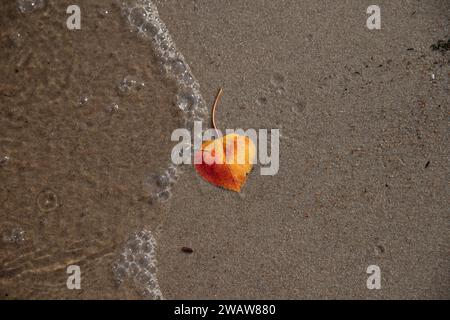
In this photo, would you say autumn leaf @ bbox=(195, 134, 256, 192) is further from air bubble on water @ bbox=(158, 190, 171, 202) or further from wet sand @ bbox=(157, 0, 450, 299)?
air bubble on water @ bbox=(158, 190, 171, 202)

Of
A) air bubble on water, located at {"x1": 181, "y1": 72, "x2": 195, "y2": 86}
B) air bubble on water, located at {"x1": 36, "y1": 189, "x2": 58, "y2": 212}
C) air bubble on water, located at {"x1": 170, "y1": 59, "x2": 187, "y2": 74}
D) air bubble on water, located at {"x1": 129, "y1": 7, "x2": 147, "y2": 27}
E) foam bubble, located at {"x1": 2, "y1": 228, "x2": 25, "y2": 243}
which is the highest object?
air bubble on water, located at {"x1": 129, "y1": 7, "x2": 147, "y2": 27}

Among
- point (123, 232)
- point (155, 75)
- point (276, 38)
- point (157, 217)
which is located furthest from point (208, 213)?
point (276, 38)

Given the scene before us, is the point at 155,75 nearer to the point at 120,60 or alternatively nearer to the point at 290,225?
the point at 120,60

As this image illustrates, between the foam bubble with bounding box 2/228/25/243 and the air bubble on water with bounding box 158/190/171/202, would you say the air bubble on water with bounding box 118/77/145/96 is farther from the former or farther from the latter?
the foam bubble with bounding box 2/228/25/243

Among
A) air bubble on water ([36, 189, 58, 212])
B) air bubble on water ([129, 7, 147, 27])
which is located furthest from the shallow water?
air bubble on water ([129, 7, 147, 27])

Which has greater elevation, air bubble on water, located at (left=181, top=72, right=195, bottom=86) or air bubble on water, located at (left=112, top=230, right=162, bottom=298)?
air bubble on water, located at (left=181, top=72, right=195, bottom=86)

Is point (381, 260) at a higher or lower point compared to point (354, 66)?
lower
